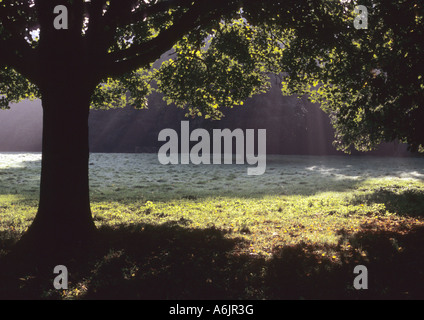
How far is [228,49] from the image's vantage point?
13930 mm

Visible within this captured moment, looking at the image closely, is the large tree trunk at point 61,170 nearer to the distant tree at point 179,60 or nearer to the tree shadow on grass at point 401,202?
the distant tree at point 179,60

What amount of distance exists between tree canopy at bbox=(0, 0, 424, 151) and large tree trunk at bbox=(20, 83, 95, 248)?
2.39ft

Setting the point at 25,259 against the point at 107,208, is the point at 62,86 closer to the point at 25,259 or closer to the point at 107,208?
the point at 25,259

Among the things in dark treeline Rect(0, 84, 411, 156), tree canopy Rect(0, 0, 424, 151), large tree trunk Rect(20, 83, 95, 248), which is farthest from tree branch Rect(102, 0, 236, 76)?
dark treeline Rect(0, 84, 411, 156)

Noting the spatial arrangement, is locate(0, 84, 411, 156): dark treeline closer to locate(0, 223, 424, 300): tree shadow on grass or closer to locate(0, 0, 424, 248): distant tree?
locate(0, 0, 424, 248): distant tree

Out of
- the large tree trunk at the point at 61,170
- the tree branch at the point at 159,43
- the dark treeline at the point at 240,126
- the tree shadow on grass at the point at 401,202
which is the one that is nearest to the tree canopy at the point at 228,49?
the tree branch at the point at 159,43

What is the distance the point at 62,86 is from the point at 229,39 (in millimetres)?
8285

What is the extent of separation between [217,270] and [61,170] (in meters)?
4.69

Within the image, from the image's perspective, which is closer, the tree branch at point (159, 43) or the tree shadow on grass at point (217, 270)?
the tree shadow on grass at point (217, 270)

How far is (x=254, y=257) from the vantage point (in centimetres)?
754

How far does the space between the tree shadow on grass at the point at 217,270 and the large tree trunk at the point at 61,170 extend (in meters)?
0.63

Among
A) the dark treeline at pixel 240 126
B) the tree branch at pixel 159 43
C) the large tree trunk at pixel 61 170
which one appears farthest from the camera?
the dark treeline at pixel 240 126

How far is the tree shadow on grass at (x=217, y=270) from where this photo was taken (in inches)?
234
